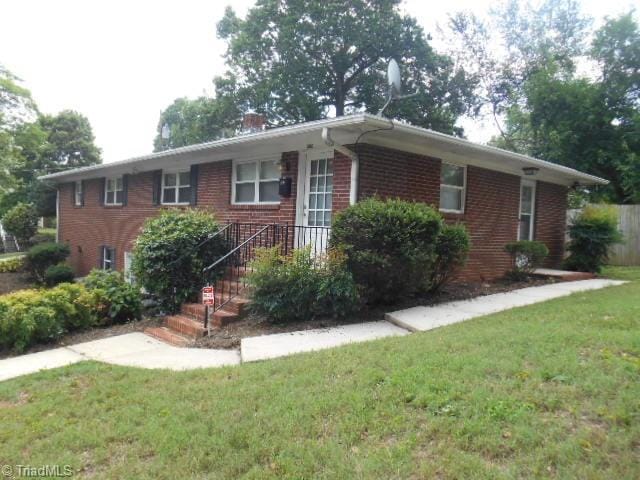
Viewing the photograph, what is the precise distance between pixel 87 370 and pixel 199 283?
323 centimetres

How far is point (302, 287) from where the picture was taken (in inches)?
259

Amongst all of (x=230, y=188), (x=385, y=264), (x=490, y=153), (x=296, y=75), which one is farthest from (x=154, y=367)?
(x=296, y=75)

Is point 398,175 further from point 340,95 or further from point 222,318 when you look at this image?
point 340,95

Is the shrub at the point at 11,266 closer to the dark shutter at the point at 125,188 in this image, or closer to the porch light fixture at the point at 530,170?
the dark shutter at the point at 125,188

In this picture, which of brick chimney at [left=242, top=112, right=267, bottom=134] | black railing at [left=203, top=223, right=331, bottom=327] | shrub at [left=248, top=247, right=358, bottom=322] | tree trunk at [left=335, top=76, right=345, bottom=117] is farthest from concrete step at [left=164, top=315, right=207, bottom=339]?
tree trunk at [left=335, top=76, right=345, bottom=117]

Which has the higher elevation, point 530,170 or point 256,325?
point 530,170

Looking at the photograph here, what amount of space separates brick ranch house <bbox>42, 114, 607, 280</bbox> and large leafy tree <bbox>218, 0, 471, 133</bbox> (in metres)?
11.5

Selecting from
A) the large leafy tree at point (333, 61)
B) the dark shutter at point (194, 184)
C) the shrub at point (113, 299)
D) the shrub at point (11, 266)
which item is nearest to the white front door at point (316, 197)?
the shrub at point (113, 299)

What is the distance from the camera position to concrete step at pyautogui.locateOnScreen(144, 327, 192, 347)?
21.5 feet

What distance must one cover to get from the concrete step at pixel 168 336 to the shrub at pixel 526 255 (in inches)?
274

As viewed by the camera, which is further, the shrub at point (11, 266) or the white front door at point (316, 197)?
the shrub at point (11, 266)

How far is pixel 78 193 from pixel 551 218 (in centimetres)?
1578

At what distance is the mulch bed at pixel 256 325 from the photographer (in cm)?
632

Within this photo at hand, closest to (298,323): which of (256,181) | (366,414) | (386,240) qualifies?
(386,240)
